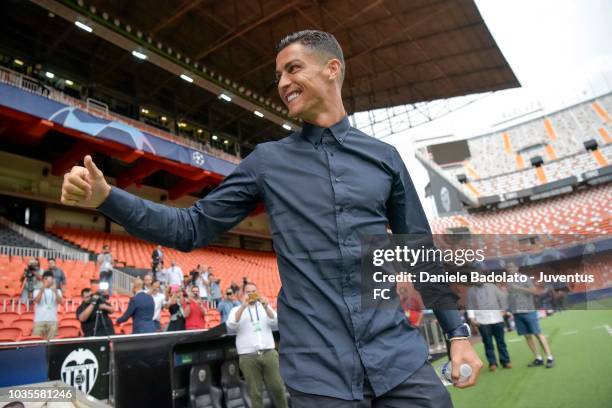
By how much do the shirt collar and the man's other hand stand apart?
0.74 m

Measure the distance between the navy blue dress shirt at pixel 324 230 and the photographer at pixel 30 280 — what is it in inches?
329

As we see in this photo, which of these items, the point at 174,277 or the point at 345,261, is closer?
the point at 345,261

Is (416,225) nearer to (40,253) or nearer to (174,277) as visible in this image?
(174,277)

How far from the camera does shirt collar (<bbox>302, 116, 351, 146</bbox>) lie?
4.60ft

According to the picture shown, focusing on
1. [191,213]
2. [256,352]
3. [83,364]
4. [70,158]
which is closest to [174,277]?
[256,352]

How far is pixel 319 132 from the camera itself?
141cm

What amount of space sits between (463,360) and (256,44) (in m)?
16.5

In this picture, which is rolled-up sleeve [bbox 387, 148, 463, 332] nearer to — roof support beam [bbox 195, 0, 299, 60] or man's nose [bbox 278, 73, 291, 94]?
man's nose [bbox 278, 73, 291, 94]

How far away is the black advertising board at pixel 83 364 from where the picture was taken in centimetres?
381

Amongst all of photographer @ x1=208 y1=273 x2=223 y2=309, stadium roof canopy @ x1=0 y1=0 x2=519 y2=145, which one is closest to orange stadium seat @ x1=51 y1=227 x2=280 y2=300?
photographer @ x1=208 y1=273 x2=223 y2=309

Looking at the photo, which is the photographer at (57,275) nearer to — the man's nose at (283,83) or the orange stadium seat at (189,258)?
the orange stadium seat at (189,258)

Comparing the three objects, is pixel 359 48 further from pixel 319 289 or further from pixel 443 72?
pixel 319 289

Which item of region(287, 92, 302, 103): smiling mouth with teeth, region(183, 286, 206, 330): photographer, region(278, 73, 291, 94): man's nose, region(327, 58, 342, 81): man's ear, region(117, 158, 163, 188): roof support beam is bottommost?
region(183, 286, 206, 330): photographer

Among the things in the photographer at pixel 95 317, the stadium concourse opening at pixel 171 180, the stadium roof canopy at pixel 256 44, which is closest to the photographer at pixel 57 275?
the stadium concourse opening at pixel 171 180
